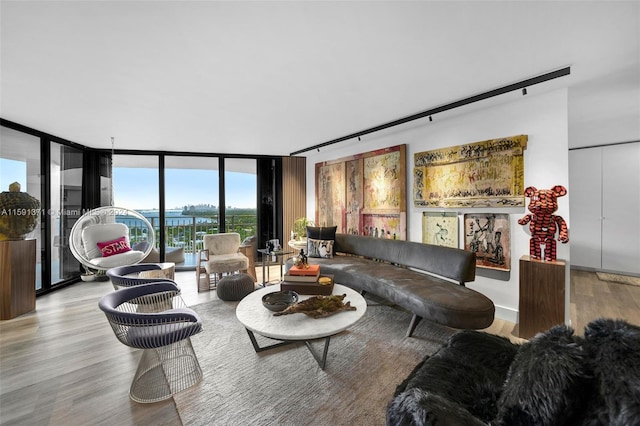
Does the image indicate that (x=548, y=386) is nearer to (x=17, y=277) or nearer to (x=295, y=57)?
(x=295, y=57)

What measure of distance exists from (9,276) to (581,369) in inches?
200

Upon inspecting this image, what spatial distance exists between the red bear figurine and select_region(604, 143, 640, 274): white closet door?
3.47 metres

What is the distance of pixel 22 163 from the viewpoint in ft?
12.1

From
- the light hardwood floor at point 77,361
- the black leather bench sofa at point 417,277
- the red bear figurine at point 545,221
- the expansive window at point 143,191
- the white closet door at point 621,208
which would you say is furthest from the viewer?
the white closet door at point 621,208

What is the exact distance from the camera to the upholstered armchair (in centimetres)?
402

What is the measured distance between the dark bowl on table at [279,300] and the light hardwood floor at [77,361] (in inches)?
34.6

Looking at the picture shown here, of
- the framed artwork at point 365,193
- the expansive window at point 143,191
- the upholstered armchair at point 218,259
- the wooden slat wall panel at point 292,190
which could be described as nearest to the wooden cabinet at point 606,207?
the framed artwork at point 365,193

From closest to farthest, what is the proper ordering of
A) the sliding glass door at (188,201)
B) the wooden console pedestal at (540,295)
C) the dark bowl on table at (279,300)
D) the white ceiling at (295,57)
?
the white ceiling at (295,57)
the dark bowl on table at (279,300)
the wooden console pedestal at (540,295)
the sliding glass door at (188,201)

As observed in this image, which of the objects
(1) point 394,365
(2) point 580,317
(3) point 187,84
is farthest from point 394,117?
(2) point 580,317

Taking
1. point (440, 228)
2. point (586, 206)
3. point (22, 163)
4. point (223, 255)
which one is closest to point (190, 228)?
point (223, 255)

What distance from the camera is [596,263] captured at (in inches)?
189

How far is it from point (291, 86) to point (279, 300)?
2.05 meters

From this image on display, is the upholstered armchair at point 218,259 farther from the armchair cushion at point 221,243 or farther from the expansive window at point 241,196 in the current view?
the expansive window at point 241,196

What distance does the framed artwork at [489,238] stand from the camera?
2988 millimetres
